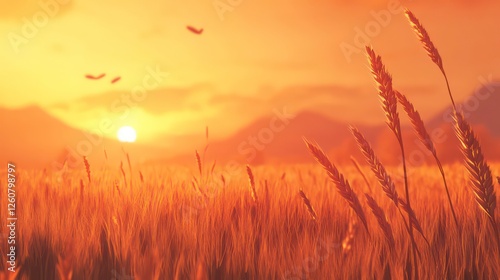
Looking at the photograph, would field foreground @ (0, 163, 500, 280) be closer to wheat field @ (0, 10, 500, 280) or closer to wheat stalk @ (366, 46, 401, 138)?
wheat field @ (0, 10, 500, 280)

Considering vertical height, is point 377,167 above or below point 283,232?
above

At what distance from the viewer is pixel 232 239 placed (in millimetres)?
1966

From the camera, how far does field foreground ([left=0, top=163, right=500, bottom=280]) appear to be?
5.39 feet

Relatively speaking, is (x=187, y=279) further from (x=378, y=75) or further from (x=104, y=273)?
(x=378, y=75)

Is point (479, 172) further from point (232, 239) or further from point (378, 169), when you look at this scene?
point (232, 239)

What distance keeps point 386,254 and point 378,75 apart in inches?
32.2

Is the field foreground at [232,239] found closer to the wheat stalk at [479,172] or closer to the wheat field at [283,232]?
the wheat field at [283,232]

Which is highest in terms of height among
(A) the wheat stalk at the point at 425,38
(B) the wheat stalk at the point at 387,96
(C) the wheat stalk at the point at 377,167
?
(A) the wheat stalk at the point at 425,38

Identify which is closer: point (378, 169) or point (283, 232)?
point (378, 169)

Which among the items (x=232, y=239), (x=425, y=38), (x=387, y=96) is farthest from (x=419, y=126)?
(x=232, y=239)

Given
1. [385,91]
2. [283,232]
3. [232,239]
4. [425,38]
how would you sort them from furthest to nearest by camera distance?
[283,232] → [232,239] → [425,38] → [385,91]

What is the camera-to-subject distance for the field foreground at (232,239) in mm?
1642

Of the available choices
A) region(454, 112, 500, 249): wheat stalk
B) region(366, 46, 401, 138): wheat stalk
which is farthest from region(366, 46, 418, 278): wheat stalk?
region(454, 112, 500, 249): wheat stalk

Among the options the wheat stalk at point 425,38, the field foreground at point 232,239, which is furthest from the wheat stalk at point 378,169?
the wheat stalk at point 425,38
